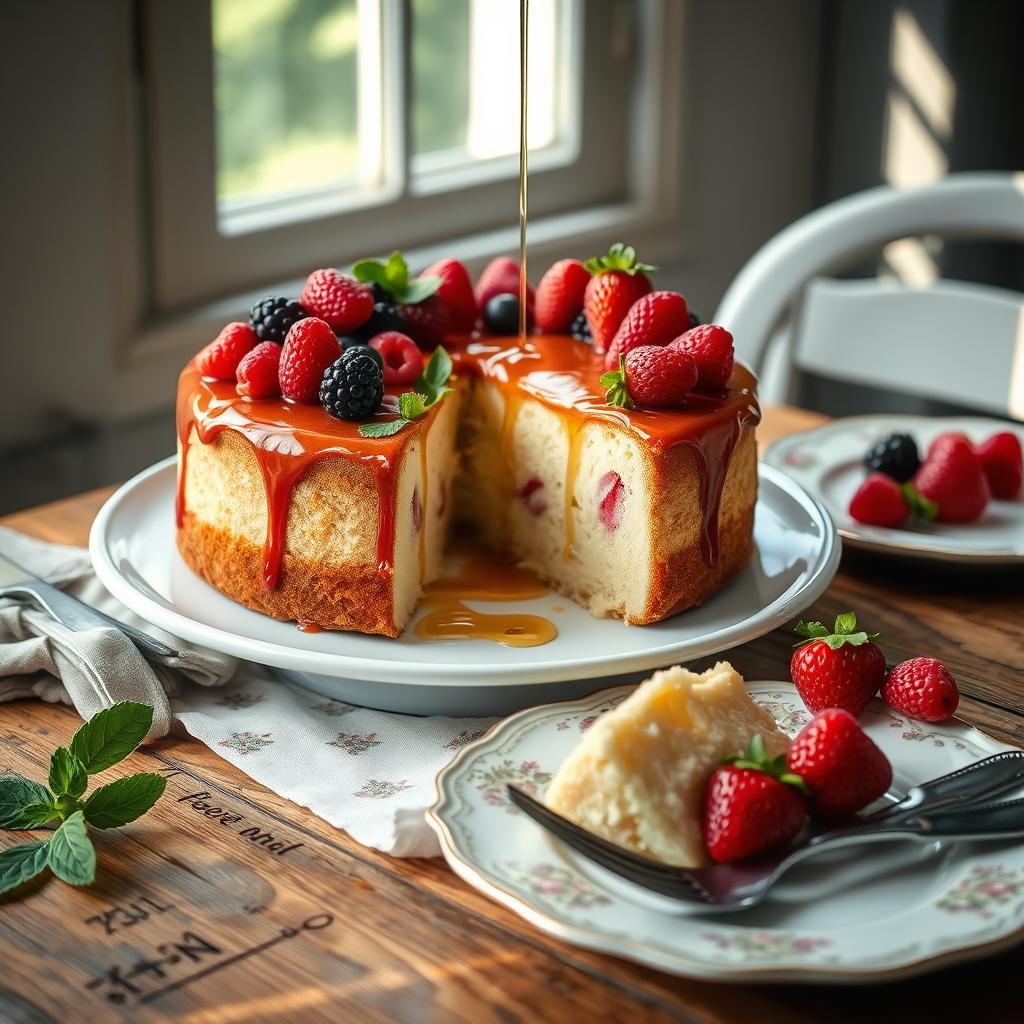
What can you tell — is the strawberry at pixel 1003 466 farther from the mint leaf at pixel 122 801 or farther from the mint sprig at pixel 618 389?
→ the mint leaf at pixel 122 801

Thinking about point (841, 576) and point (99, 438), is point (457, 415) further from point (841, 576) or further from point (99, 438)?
point (99, 438)

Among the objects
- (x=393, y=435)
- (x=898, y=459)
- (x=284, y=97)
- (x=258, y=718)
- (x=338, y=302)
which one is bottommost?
(x=258, y=718)

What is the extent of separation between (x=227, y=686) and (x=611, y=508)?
510 mm

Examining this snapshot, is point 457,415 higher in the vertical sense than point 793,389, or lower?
higher

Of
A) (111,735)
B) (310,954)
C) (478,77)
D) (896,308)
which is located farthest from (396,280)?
(478,77)

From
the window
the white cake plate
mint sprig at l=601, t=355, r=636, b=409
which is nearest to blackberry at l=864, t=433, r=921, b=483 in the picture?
the white cake plate

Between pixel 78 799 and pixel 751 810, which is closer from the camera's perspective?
pixel 751 810

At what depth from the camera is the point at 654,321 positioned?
1634 mm

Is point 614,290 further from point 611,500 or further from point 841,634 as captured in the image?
point 841,634

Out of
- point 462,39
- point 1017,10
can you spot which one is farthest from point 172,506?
point 1017,10

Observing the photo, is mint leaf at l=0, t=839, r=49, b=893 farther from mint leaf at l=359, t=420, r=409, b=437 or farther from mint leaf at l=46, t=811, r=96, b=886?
mint leaf at l=359, t=420, r=409, b=437

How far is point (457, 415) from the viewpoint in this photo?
6.15ft

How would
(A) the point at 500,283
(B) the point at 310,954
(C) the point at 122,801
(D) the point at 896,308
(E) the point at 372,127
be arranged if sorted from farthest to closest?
(E) the point at 372,127
(D) the point at 896,308
(A) the point at 500,283
(C) the point at 122,801
(B) the point at 310,954

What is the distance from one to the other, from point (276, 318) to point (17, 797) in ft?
2.24
